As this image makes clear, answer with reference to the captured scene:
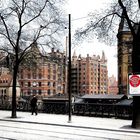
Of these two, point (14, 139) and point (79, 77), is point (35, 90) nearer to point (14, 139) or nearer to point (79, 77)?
point (79, 77)

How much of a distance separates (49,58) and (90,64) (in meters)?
148

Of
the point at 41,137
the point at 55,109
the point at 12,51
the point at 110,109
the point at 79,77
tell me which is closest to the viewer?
the point at 41,137

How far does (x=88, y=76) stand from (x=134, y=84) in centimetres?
15277

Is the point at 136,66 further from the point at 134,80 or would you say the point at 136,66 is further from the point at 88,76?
the point at 88,76

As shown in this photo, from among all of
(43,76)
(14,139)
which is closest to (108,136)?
(14,139)

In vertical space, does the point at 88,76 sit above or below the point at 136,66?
above

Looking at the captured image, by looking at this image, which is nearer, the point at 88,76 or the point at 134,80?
the point at 134,80

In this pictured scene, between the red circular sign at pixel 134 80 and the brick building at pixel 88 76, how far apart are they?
144 metres

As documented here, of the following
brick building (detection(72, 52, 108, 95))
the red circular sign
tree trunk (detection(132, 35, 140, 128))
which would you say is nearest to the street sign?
the red circular sign

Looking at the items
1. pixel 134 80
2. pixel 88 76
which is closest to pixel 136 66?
pixel 134 80

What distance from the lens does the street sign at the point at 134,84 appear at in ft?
65.2

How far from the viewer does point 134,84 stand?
65.9 ft

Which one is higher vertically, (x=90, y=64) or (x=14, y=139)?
(x=90, y=64)

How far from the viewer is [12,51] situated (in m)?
28.2
